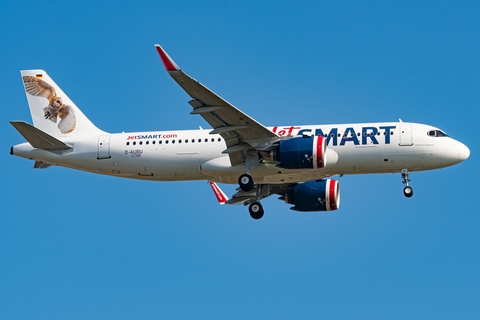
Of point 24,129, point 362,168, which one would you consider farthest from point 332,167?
point 24,129

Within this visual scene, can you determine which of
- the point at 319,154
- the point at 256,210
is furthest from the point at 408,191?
the point at 256,210

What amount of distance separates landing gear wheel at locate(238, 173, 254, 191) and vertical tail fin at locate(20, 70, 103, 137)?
11.3 metres

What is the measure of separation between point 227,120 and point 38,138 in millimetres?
12819

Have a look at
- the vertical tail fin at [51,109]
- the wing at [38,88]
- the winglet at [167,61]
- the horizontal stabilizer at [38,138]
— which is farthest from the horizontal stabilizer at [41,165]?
the winglet at [167,61]

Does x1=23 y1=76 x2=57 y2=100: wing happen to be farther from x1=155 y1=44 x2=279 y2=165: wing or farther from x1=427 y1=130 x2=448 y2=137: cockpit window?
x1=427 y1=130 x2=448 y2=137: cockpit window

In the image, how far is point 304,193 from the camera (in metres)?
57.8

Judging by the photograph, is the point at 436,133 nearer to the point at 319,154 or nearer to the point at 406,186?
the point at 406,186

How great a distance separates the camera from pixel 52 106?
59469 mm

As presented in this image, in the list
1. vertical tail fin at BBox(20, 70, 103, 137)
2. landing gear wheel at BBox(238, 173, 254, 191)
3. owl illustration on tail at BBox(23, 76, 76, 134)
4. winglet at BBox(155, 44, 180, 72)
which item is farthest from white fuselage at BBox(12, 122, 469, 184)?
winglet at BBox(155, 44, 180, 72)

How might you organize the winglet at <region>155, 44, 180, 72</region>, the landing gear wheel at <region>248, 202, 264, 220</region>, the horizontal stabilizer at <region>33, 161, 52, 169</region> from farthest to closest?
the landing gear wheel at <region>248, 202, 264, 220</region>
the horizontal stabilizer at <region>33, 161, 52, 169</region>
the winglet at <region>155, 44, 180, 72</region>

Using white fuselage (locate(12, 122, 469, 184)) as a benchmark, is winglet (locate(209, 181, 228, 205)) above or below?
below

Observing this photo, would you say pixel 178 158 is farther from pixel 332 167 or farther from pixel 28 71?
pixel 28 71

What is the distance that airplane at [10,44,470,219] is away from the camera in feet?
168

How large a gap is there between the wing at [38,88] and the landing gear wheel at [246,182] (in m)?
15.9
